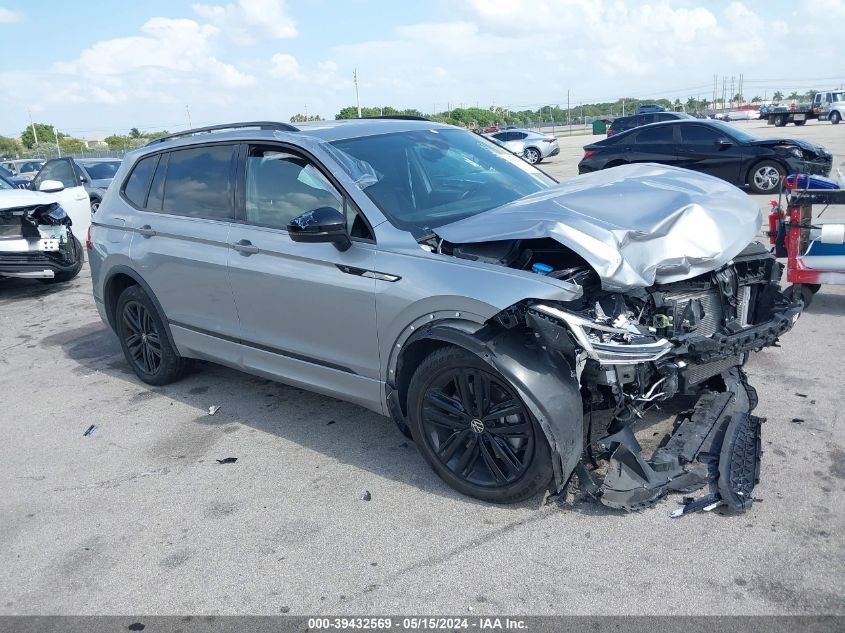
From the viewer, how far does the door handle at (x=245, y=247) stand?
4570mm

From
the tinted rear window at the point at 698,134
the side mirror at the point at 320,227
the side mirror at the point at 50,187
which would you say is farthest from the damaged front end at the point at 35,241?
the tinted rear window at the point at 698,134

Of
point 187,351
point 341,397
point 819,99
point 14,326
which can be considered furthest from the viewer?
point 819,99

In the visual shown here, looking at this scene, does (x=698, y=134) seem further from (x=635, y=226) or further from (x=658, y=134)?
(x=635, y=226)

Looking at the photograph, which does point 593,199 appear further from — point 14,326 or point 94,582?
point 14,326

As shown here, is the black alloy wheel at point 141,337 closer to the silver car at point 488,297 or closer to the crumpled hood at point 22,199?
the silver car at point 488,297

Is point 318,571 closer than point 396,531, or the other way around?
point 318,571

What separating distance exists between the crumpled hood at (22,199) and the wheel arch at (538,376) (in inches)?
302

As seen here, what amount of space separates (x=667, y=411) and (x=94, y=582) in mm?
3339

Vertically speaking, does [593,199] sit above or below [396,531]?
above

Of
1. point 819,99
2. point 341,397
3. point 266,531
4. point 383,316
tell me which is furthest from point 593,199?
point 819,99

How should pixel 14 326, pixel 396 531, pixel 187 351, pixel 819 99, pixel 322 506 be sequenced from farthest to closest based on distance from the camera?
pixel 819 99 < pixel 14 326 < pixel 187 351 < pixel 322 506 < pixel 396 531

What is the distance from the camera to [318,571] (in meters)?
3.30

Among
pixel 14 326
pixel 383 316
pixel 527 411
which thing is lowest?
pixel 14 326

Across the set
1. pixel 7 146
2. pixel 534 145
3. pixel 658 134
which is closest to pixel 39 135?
pixel 7 146
